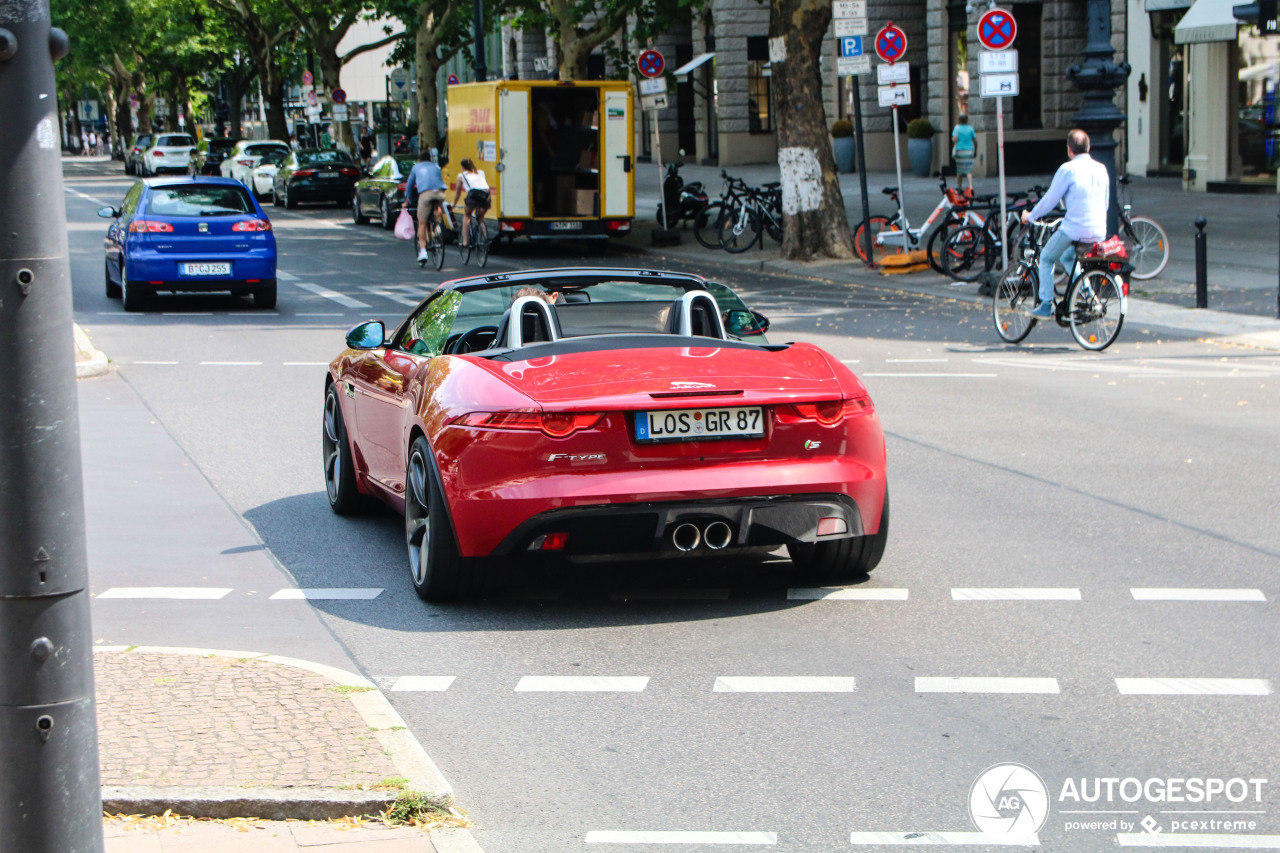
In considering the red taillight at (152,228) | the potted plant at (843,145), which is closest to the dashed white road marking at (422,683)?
the red taillight at (152,228)

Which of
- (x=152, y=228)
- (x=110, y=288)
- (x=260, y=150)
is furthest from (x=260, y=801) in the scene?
(x=260, y=150)

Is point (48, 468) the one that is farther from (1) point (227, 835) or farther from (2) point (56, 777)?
(1) point (227, 835)

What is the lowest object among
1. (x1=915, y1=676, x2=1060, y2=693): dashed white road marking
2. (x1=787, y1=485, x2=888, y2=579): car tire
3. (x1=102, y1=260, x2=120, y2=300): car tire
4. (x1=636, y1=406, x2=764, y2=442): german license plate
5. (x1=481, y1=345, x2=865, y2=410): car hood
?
(x1=915, y1=676, x2=1060, y2=693): dashed white road marking

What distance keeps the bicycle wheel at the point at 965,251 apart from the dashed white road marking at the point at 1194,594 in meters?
14.7

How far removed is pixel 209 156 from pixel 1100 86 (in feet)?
146

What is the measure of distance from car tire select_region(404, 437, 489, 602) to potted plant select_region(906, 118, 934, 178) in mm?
36795

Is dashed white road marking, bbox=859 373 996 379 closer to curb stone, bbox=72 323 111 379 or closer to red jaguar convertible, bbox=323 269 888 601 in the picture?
curb stone, bbox=72 323 111 379

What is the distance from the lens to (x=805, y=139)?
80.1ft

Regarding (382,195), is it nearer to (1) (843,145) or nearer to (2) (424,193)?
(2) (424,193)

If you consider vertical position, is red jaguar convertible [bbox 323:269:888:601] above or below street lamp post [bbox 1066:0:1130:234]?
below

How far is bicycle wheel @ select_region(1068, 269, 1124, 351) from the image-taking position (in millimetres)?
15047

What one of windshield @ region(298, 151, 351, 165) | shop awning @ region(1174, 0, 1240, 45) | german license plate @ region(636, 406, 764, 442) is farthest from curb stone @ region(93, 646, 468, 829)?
windshield @ region(298, 151, 351, 165)

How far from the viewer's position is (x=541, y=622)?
648 centimetres

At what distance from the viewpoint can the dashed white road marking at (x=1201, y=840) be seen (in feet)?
13.4
